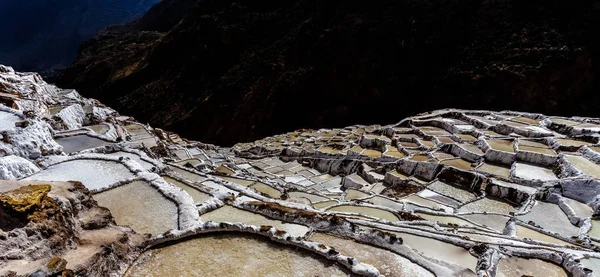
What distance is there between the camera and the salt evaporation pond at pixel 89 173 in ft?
27.5

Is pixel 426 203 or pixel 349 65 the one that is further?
pixel 349 65

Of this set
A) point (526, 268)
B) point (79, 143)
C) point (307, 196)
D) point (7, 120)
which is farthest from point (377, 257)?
point (79, 143)

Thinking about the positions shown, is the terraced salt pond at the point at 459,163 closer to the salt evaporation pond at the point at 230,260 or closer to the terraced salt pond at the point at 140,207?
the salt evaporation pond at the point at 230,260

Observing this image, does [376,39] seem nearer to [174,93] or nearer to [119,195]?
[174,93]

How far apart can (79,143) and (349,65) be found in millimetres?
39578

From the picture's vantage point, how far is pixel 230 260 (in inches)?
221

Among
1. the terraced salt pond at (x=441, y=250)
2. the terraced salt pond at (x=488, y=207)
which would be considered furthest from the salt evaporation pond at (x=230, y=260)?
the terraced salt pond at (x=488, y=207)

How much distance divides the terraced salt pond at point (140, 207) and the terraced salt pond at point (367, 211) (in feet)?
17.5

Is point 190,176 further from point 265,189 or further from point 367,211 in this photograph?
point 367,211

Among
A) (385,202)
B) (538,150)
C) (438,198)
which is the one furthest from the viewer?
(538,150)

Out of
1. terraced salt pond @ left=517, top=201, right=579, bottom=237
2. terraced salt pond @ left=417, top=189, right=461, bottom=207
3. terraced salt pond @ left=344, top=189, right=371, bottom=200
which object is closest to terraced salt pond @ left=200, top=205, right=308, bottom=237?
A: terraced salt pond @ left=344, top=189, right=371, bottom=200

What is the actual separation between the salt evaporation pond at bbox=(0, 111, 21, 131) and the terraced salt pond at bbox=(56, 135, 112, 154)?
198 centimetres

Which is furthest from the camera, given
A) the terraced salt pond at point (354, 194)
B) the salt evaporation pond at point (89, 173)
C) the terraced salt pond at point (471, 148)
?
the terraced salt pond at point (471, 148)

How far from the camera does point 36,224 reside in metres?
4.94
